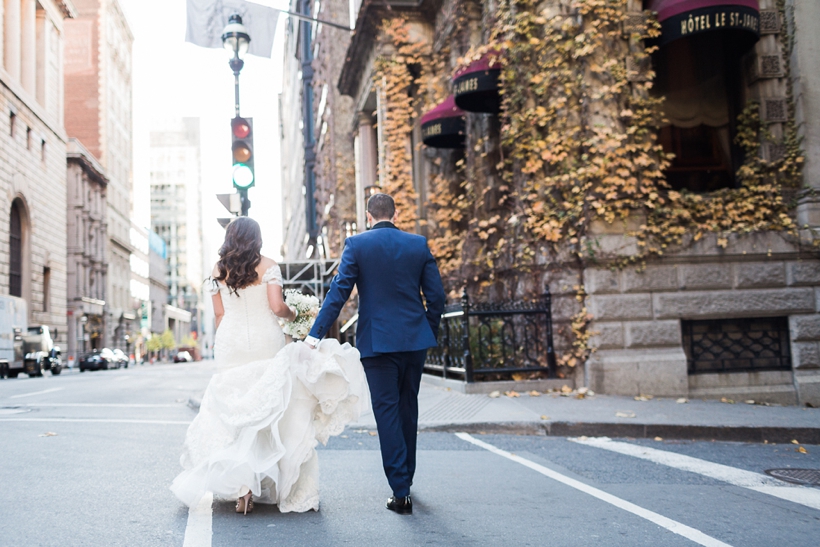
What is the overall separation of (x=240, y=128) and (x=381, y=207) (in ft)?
16.9

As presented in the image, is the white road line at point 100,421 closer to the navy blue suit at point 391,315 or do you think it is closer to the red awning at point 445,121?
the navy blue suit at point 391,315

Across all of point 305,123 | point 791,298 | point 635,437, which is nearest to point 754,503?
point 635,437

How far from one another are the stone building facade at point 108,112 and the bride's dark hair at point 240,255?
80.5m

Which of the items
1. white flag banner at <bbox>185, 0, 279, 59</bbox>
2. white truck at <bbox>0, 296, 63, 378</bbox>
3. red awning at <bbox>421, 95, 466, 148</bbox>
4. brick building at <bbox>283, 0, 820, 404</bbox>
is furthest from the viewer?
white truck at <bbox>0, 296, 63, 378</bbox>

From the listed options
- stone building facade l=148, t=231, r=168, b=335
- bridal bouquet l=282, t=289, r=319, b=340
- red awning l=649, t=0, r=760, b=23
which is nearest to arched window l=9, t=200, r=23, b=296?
red awning l=649, t=0, r=760, b=23

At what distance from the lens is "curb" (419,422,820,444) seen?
8.36 metres

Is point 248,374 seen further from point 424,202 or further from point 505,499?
point 424,202

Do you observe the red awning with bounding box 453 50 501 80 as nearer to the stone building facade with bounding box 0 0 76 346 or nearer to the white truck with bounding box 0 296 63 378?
the white truck with bounding box 0 296 63 378

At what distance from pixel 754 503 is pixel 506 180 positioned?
30.8 ft

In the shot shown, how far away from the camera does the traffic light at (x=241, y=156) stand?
32.3ft

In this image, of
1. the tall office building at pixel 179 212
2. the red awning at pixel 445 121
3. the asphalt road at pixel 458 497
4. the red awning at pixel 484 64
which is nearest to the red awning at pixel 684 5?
the red awning at pixel 484 64

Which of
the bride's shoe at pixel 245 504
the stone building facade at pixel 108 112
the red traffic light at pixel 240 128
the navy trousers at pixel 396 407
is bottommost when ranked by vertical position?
the bride's shoe at pixel 245 504

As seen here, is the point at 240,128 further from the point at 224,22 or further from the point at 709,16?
the point at 709,16

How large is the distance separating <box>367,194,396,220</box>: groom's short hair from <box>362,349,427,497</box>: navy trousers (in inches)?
38.4
